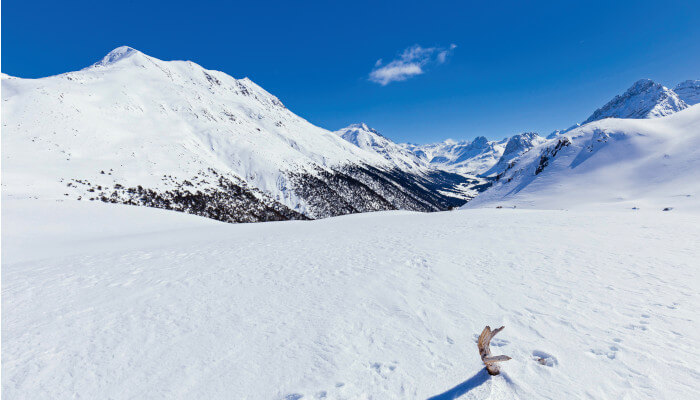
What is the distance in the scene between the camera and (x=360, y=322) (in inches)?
235

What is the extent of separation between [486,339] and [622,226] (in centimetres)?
1805

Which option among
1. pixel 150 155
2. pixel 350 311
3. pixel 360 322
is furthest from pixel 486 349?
pixel 150 155

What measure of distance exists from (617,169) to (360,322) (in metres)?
68.8

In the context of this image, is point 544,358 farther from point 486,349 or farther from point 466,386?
point 466,386

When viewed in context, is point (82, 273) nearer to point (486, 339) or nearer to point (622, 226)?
point (486, 339)

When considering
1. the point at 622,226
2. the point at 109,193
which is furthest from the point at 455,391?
the point at 109,193

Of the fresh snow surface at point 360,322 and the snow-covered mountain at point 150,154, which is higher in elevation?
the snow-covered mountain at point 150,154

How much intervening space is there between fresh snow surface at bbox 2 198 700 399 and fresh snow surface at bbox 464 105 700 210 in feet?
119

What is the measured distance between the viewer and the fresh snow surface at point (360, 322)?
13.6 ft

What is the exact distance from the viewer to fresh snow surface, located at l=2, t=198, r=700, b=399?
416cm

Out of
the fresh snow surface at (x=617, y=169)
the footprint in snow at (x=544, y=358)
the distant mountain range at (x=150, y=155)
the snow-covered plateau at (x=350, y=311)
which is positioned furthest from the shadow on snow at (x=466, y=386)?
the distant mountain range at (x=150, y=155)

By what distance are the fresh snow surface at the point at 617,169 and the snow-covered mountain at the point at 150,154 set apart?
54923 millimetres

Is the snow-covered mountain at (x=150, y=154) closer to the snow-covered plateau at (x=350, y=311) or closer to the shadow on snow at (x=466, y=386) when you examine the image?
the snow-covered plateau at (x=350, y=311)

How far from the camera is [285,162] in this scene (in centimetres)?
11031
